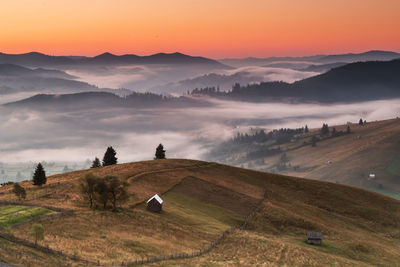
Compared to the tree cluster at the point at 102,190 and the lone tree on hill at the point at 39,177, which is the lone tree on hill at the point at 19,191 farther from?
the lone tree on hill at the point at 39,177

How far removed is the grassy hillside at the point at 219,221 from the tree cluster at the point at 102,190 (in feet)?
9.10

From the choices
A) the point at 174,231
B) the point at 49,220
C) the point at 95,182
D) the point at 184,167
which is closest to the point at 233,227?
the point at 174,231

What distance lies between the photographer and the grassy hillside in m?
52.8

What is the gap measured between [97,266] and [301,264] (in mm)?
30548

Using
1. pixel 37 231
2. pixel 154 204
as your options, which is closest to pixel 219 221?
pixel 154 204

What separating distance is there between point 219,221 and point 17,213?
3682cm

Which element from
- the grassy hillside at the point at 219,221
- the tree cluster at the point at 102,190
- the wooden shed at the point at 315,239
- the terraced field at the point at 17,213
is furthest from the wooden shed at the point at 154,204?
the wooden shed at the point at 315,239

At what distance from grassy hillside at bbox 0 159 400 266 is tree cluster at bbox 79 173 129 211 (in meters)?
2.77

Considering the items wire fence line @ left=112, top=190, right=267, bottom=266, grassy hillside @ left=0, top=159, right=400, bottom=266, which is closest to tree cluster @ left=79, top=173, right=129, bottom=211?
grassy hillside @ left=0, top=159, right=400, bottom=266

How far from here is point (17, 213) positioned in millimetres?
58688

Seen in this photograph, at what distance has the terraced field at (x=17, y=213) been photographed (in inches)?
2148

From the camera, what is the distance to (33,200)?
72438mm

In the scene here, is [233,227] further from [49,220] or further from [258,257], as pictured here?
[49,220]

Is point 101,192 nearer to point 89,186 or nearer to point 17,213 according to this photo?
point 89,186
